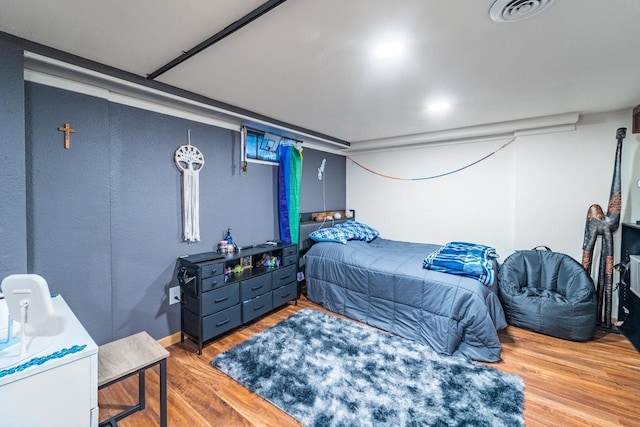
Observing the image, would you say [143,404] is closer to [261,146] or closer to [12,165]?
[12,165]

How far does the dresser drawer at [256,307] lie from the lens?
108 inches

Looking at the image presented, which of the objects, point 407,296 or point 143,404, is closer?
point 143,404

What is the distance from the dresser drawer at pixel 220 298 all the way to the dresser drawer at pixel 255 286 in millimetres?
73

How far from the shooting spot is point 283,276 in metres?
3.24

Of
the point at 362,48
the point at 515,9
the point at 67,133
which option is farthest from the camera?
the point at 67,133

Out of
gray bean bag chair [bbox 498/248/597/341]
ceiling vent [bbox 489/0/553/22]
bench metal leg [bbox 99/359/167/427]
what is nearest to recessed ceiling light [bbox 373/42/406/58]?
ceiling vent [bbox 489/0/553/22]

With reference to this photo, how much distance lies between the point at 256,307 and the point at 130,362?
4.84ft

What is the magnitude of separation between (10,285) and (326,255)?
274cm

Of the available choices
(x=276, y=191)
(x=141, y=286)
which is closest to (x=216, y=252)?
(x=141, y=286)

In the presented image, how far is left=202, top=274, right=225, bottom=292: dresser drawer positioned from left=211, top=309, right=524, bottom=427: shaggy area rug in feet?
1.99

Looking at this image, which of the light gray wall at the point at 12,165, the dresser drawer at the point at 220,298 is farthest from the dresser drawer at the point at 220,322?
the light gray wall at the point at 12,165

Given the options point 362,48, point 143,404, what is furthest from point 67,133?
point 362,48

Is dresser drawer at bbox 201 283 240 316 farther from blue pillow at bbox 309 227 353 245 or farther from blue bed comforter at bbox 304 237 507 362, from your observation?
blue pillow at bbox 309 227 353 245

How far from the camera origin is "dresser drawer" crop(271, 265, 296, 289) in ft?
10.2
